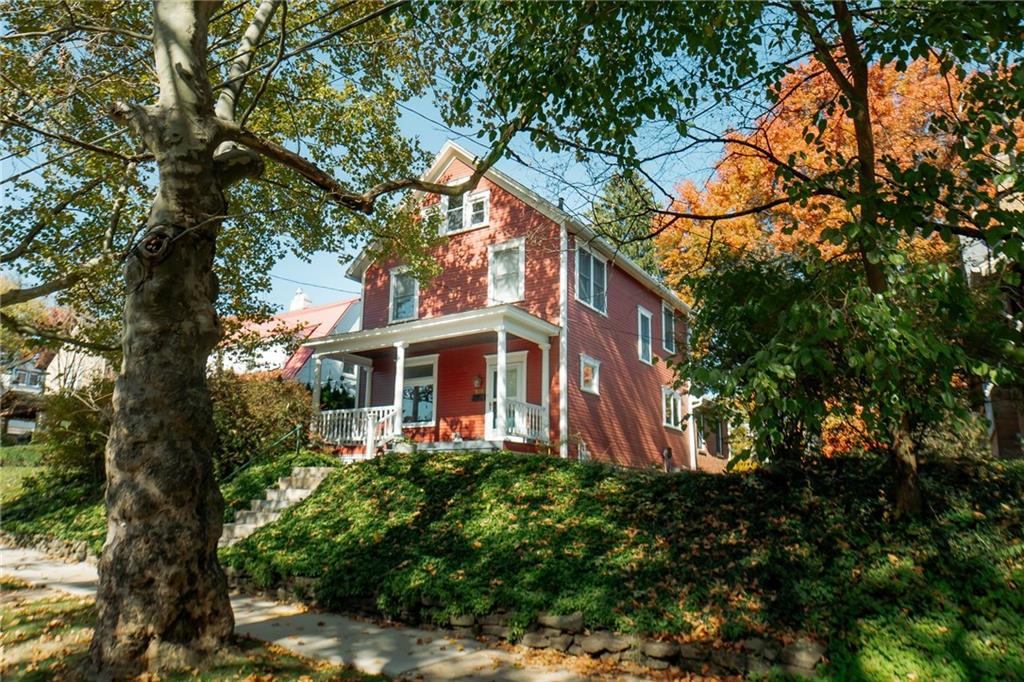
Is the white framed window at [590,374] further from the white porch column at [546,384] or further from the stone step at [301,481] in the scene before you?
the stone step at [301,481]

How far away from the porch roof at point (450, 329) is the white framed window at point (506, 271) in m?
1.47

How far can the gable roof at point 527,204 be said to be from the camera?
53.9ft

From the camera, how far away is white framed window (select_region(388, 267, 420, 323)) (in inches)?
734

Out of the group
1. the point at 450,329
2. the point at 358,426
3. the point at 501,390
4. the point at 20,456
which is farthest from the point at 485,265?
the point at 20,456

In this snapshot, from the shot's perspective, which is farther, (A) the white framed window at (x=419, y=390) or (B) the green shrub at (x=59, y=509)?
(A) the white framed window at (x=419, y=390)

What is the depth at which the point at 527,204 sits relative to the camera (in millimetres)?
17344

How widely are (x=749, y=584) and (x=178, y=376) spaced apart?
5.54m

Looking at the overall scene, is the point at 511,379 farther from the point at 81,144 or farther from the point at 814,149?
the point at 81,144

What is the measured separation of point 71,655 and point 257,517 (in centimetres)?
599

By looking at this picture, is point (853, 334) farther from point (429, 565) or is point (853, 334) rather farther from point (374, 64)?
point (374, 64)

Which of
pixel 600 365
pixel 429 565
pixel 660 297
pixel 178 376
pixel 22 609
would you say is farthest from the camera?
pixel 660 297

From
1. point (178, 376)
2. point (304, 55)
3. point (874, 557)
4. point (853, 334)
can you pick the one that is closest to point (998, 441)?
point (874, 557)

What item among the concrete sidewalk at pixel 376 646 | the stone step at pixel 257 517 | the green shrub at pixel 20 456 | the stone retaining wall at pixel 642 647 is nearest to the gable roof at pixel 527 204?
the stone step at pixel 257 517

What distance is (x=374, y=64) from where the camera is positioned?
12.5 meters
